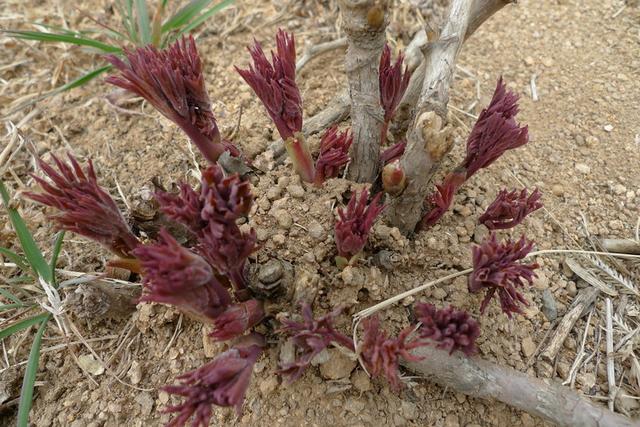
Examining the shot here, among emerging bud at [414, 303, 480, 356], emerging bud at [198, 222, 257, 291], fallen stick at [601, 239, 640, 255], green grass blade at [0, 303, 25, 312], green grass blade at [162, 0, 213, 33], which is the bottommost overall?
fallen stick at [601, 239, 640, 255]

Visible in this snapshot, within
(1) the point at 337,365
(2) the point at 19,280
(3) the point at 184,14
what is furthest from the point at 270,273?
(3) the point at 184,14

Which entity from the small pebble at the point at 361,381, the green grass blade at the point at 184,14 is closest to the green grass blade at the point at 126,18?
the green grass blade at the point at 184,14

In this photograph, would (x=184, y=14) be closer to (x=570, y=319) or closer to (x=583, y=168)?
(x=583, y=168)

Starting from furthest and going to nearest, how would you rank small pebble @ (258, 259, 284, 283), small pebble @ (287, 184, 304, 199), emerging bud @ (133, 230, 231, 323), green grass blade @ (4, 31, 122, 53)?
green grass blade @ (4, 31, 122, 53) → small pebble @ (287, 184, 304, 199) → small pebble @ (258, 259, 284, 283) → emerging bud @ (133, 230, 231, 323)

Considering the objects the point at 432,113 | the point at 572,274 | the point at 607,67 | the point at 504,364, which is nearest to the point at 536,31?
the point at 607,67

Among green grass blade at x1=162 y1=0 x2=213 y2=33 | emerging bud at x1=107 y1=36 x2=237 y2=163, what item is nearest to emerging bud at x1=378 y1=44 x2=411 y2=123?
emerging bud at x1=107 y1=36 x2=237 y2=163

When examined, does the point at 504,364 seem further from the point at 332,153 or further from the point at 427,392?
the point at 332,153

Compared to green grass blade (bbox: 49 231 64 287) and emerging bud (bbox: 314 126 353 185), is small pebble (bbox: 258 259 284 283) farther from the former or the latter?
green grass blade (bbox: 49 231 64 287)
